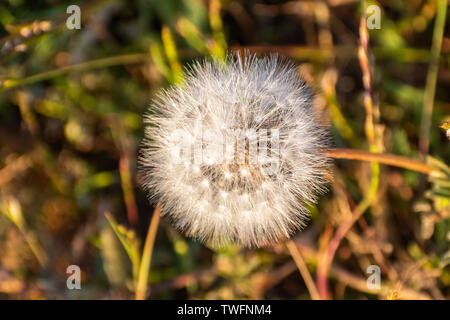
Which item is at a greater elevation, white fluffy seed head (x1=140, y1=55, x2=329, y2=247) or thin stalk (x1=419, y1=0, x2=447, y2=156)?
thin stalk (x1=419, y1=0, x2=447, y2=156)

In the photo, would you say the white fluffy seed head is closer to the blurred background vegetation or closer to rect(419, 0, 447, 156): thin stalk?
the blurred background vegetation

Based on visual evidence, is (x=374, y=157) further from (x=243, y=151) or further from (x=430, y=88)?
(x=430, y=88)

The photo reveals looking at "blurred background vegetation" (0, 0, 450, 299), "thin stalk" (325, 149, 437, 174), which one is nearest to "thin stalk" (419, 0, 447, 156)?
"blurred background vegetation" (0, 0, 450, 299)

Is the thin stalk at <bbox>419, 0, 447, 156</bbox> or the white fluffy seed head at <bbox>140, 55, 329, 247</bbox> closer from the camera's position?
the white fluffy seed head at <bbox>140, 55, 329, 247</bbox>

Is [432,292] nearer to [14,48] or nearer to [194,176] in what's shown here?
[194,176]

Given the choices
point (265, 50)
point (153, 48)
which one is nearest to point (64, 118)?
point (153, 48)

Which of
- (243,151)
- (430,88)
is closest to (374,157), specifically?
(243,151)
